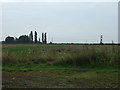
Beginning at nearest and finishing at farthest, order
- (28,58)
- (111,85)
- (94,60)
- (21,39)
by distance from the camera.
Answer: (111,85) → (94,60) → (28,58) → (21,39)

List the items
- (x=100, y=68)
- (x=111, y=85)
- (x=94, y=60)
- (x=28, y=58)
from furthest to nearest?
1. (x=28, y=58)
2. (x=94, y=60)
3. (x=100, y=68)
4. (x=111, y=85)

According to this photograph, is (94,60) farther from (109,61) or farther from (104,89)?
(104,89)

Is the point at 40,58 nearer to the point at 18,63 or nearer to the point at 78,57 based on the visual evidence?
the point at 18,63

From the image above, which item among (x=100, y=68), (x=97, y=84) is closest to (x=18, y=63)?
(x=100, y=68)

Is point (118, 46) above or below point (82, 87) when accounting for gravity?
above

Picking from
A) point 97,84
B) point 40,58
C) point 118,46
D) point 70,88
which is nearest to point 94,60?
point 118,46

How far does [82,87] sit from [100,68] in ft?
17.1

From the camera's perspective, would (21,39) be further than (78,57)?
Yes

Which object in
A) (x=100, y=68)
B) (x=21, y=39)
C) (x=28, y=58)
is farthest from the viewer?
(x=21, y=39)

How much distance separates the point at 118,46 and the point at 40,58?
4815 millimetres

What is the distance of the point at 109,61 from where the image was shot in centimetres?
1318

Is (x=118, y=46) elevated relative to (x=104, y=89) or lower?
elevated

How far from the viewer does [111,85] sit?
790 cm

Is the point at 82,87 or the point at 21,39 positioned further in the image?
the point at 21,39
